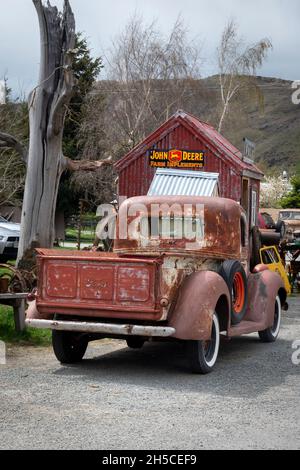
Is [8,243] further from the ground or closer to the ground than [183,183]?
closer to the ground

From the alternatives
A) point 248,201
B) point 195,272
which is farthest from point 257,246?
point 248,201

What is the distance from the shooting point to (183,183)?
57.5 feet

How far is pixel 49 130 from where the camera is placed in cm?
1472

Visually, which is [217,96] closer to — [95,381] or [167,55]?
[167,55]

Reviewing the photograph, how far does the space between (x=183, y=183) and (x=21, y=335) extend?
7.93m

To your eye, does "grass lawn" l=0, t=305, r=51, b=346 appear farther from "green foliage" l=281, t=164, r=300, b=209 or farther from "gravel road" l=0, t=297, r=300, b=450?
"green foliage" l=281, t=164, r=300, b=209

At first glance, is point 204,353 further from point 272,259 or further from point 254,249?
point 272,259

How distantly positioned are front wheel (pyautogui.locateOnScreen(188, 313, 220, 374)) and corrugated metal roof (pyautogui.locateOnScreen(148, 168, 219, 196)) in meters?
8.36

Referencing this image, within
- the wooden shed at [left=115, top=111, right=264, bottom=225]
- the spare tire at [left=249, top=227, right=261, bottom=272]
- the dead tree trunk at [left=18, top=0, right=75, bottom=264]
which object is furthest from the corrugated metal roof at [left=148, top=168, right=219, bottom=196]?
the spare tire at [left=249, top=227, right=261, bottom=272]

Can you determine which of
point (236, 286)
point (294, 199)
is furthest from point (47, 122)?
point (294, 199)

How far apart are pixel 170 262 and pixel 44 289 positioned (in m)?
1.43

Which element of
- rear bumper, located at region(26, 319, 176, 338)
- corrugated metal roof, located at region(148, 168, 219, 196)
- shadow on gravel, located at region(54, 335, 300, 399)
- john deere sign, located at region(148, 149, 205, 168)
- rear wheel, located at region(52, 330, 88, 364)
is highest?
john deere sign, located at region(148, 149, 205, 168)

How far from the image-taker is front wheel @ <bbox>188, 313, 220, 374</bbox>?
326 inches
